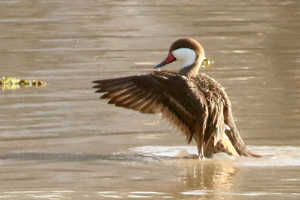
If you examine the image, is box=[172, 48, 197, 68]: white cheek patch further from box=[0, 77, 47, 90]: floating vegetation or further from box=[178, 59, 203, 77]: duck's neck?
box=[0, 77, 47, 90]: floating vegetation

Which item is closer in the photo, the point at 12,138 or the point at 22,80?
the point at 12,138

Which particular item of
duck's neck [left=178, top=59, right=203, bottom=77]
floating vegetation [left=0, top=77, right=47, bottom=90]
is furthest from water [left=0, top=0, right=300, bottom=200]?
duck's neck [left=178, top=59, right=203, bottom=77]

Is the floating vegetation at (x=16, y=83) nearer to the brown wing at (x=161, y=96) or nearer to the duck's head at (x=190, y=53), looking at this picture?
the duck's head at (x=190, y=53)

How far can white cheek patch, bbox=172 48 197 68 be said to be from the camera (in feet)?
33.6

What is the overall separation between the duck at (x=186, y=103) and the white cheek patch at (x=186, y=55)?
0.36 m

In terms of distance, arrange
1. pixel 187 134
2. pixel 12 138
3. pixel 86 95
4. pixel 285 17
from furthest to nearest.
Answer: pixel 285 17 → pixel 86 95 → pixel 12 138 → pixel 187 134

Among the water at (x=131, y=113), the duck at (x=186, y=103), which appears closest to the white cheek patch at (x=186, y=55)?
the duck at (x=186, y=103)

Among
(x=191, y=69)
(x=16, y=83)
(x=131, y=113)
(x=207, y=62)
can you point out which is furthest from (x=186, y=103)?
(x=207, y=62)

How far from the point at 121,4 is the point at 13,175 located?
608 inches

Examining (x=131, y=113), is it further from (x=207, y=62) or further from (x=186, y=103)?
(x=207, y=62)

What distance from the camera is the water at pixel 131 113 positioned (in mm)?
8562

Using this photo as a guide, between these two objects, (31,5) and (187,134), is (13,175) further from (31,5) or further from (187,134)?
(31,5)

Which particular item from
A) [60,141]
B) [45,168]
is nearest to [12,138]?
[60,141]

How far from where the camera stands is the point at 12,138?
410 inches
